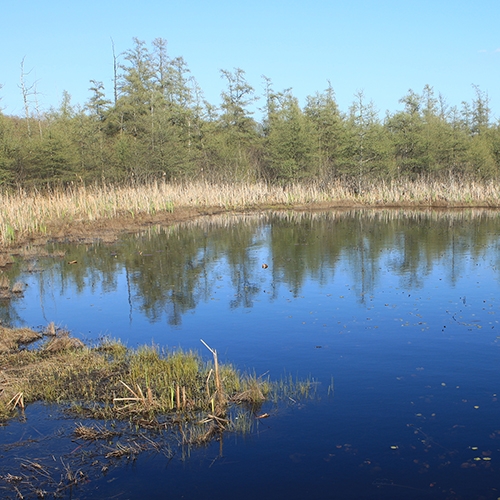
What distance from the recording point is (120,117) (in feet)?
129

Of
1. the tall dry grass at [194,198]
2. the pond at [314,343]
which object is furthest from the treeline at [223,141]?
the pond at [314,343]

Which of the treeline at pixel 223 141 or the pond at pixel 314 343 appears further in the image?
the treeline at pixel 223 141

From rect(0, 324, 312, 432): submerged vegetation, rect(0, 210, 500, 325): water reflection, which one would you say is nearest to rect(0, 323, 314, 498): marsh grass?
rect(0, 324, 312, 432): submerged vegetation

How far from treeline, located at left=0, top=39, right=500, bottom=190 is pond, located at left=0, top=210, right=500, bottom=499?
12.7 meters

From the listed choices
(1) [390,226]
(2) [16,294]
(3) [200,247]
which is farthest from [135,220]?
(2) [16,294]

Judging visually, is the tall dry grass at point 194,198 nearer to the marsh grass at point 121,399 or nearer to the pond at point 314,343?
the pond at point 314,343

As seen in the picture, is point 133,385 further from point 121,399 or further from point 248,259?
point 248,259

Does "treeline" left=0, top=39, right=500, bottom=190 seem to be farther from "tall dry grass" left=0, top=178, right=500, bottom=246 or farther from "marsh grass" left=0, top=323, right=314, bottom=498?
"marsh grass" left=0, top=323, right=314, bottom=498

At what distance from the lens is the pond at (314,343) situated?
4383mm

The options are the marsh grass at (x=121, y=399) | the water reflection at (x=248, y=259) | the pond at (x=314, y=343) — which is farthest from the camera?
the water reflection at (x=248, y=259)

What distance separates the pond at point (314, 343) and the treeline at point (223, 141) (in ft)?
41.5

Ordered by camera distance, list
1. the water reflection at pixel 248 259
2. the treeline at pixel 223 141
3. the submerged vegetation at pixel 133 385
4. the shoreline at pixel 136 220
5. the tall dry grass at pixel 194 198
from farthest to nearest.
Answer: the treeline at pixel 223 141 → the tall dry grass at pixel 194 198 → the shoreline at pixel 136 220 → the water reflection at pixel 248 259 → the submerged vegetation at pixel 133 385

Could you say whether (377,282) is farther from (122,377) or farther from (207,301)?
(122,377)

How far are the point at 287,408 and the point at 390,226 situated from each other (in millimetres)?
15777
